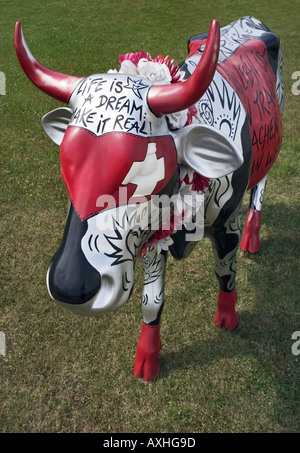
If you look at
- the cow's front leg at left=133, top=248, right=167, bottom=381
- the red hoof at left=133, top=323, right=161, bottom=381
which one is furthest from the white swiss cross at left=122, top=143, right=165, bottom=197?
the red hoof at left=133, top=323, right=161, bottom=381

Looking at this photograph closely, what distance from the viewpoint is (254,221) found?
3.70 m

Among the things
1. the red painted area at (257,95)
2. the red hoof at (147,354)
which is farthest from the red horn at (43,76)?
the red hoof at (147,354)

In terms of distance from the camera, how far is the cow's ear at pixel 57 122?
2.00 metres

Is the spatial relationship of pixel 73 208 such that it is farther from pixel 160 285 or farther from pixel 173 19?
pixel 173 19

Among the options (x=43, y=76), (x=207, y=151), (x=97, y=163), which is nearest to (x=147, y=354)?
(x=207, y=151)

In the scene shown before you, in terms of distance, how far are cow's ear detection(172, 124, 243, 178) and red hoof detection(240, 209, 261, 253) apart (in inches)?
78.2

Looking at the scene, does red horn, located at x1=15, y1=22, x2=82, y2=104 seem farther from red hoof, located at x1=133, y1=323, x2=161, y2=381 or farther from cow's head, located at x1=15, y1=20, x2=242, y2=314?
red hoof, located at x1=133, y1=323, x2=161, y2=381

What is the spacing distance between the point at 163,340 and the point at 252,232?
1.21 m

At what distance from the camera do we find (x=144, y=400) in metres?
2.69

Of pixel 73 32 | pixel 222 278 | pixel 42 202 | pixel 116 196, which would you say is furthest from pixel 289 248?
pixel 73 32

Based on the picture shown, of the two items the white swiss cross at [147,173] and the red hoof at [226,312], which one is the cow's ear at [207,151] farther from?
the red hoof at [226,312]

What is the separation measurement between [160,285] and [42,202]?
2.21 metres

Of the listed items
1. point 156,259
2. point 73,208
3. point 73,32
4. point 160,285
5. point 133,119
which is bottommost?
point 73,32

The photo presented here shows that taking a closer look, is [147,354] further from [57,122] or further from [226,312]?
[57,122]
